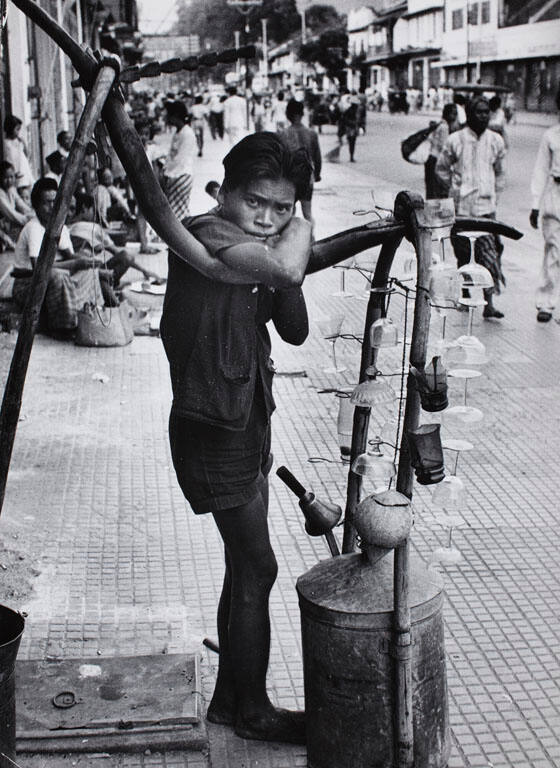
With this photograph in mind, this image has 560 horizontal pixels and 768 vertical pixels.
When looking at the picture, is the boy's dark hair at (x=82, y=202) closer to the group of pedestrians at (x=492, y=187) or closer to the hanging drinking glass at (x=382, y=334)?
the group of pedestrians at (x=492, y=187)

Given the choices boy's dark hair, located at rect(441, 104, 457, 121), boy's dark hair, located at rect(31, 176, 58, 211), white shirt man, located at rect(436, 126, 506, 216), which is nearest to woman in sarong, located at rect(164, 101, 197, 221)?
boy's dark hair, located at rect(441, 104, 457, 121)

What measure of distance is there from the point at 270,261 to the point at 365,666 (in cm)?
108

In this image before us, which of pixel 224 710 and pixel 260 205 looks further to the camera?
pixel 224 710

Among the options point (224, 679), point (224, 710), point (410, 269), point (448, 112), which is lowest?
point (224, 710)

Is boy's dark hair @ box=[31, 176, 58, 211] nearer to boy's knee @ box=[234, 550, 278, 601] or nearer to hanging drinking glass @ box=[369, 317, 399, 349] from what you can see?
hanging drinking glass @ box=[369, 317, 399, 349]

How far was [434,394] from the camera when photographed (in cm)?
270

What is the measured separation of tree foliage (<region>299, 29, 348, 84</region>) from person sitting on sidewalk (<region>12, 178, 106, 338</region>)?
6657cm

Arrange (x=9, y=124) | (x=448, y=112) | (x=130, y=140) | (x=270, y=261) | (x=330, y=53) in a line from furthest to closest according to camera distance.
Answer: (x=330, y=53)
(x=448, y=112)
(x=9, y=124)
(x=270, y=261)
(x=130, y=140)

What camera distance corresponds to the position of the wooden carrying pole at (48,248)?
2361 mm

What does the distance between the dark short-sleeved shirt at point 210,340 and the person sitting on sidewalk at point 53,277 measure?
5.34 metres

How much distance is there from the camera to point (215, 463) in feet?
9.73

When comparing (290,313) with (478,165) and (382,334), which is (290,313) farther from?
(478,165)

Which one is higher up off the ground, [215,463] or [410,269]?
[410,269]

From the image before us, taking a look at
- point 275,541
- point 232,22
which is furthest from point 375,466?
point 232,22
